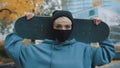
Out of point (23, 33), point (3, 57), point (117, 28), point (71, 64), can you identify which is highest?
point (23, 33)

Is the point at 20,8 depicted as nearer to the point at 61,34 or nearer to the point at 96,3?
the point at 96,3

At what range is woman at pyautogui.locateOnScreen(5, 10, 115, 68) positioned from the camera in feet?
7.29

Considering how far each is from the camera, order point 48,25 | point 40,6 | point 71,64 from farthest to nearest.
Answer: point 40,6
point 48,25
point 71,64

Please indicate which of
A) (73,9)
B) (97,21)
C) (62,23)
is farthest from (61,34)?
→ (73,9)

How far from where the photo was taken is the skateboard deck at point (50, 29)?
93.4 inches

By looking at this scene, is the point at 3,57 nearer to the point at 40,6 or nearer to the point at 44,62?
the point at 40,6

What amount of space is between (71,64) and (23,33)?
0.40m

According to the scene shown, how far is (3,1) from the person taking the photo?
21.0 feet

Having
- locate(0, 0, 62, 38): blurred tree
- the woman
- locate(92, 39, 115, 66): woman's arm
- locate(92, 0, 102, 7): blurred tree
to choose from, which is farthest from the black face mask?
locate(92, 0, 102, 7): blurred tree

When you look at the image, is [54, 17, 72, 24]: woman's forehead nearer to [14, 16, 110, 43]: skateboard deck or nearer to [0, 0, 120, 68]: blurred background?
[14, 16, 110, 43]: skateboard deck

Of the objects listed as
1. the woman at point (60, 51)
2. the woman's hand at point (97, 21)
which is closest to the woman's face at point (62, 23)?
the woman at point (60, 51)

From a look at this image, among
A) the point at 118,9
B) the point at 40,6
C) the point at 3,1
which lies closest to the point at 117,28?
the point at 118,9

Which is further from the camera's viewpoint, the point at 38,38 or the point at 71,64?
the point at 38,38

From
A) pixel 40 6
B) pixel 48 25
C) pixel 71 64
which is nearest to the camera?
pixel 71 64
